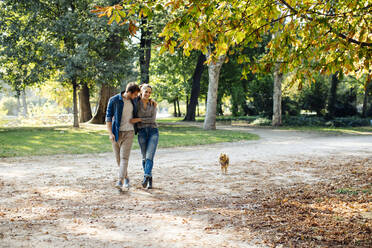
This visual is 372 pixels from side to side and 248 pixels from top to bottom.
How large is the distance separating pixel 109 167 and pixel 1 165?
10.2 feet

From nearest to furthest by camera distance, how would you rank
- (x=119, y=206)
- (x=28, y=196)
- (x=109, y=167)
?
(x=119, y=206) < (x=28, y=196) < (x=109, y=167)

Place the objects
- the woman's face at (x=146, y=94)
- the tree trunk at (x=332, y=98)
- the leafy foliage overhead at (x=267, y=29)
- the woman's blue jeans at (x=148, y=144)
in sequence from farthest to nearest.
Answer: the tree trunk at (x=332, y=98) → the woman's blue jeans at (x=148, y=144) → the woman's face at (x=146, y=94) → the leafy foliage overhead at (x=267, y=29)

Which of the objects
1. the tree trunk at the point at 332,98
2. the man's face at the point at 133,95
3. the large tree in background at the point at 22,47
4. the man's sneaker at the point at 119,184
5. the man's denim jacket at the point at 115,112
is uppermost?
the large tree in background at the point at 22,47

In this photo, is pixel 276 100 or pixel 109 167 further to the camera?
pixel 276 100

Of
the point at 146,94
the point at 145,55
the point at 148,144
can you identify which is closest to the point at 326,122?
the point at 145,55

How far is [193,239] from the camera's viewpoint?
4.18 meters

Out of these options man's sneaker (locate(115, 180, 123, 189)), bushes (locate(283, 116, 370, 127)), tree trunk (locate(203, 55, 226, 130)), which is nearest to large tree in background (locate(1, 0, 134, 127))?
tree trunk (locate(203, 55, 226, 130))

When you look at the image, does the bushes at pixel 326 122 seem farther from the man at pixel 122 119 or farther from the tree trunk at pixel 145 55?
the man at pixel 122 119

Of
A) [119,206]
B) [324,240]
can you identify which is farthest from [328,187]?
[119,206]

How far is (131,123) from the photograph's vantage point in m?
6.85

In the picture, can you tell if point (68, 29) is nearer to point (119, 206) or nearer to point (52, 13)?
point (52, 13)

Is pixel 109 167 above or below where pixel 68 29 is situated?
below

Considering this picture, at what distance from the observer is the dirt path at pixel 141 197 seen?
4.28m

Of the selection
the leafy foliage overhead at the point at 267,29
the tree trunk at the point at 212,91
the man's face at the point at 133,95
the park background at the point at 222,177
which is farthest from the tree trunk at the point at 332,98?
the man's face at the point at 133,95
